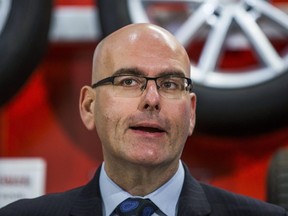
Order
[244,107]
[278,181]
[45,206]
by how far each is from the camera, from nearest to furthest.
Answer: [45,206] → [278,181] → [244,107]

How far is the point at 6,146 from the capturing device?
1.77 metres

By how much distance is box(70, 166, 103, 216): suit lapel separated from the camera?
1.00 meters

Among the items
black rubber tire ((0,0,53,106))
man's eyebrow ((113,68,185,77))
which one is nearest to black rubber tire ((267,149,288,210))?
man's eyebrow ((113,68,185,77))

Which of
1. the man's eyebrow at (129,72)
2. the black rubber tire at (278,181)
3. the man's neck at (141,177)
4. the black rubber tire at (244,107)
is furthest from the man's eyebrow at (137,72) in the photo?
the black rubber tire at (244,107)

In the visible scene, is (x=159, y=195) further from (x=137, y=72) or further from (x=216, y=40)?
(x=216, y=40)

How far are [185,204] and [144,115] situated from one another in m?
0.16

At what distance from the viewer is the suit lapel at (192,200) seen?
0.98 metres

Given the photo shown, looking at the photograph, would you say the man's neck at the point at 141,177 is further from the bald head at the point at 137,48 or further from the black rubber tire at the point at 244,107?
the black rubber tire at the point at 244,107

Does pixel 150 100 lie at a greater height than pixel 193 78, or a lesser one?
greater

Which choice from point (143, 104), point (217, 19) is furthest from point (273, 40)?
point (143, 104)

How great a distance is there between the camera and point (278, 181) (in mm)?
1197

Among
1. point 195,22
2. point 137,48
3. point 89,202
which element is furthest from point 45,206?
point 195,22

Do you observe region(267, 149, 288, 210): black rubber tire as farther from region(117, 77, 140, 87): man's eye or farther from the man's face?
region(117, 77, 140, 87): man's eye

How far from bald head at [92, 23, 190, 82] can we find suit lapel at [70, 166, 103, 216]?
18 centimetres
